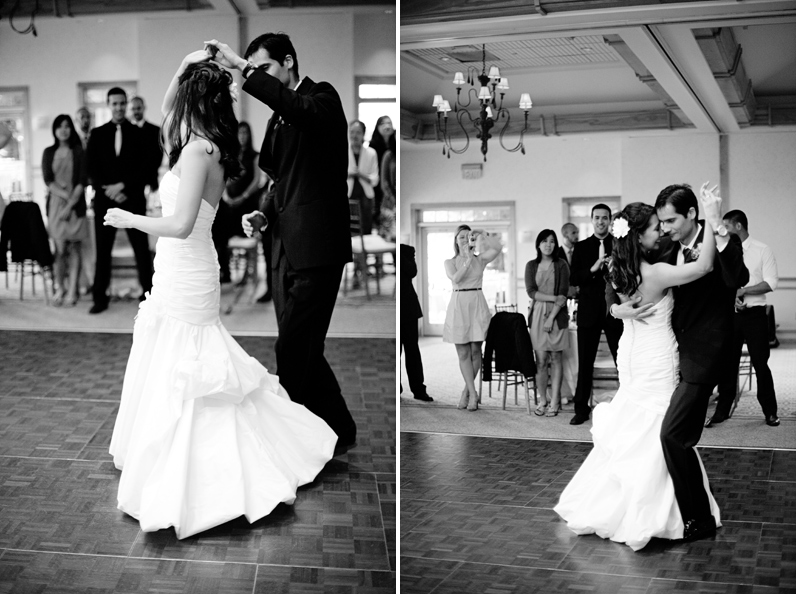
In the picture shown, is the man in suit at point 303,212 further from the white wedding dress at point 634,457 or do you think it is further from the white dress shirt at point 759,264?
the white dress shirt at point 759,264

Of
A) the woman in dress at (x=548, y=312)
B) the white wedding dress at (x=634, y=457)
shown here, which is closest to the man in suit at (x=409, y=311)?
the woman in dress at (x=548, y=312)

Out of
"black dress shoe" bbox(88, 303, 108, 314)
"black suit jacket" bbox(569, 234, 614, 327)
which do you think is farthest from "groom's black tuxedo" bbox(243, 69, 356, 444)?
"black dress shoe" bbox(88, 303, 108, 314)

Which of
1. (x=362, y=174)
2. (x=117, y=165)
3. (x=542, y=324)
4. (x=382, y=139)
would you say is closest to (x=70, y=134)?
(x=117, y=165)

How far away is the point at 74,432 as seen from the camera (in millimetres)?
3633

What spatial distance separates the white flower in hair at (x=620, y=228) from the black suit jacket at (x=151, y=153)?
15.5 feet

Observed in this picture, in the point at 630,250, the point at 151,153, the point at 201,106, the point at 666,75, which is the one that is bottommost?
the point at 630,250

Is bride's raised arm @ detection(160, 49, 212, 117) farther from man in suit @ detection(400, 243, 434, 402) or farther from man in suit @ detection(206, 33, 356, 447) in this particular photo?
man in suit @ detection(400, 243, 434, 402)

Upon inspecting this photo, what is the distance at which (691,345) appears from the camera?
8.95ft

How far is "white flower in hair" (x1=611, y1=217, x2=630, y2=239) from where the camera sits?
2771 mm

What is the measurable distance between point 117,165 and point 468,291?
4.41 metres

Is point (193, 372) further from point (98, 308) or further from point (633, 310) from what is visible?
point (98, 308)

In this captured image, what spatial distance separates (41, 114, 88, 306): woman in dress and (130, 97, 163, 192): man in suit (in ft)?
1.58

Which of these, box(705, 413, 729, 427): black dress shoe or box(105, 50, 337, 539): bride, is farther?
box(705, 413, 729, 427): black dress shoe

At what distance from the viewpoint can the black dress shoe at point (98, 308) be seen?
621cm
